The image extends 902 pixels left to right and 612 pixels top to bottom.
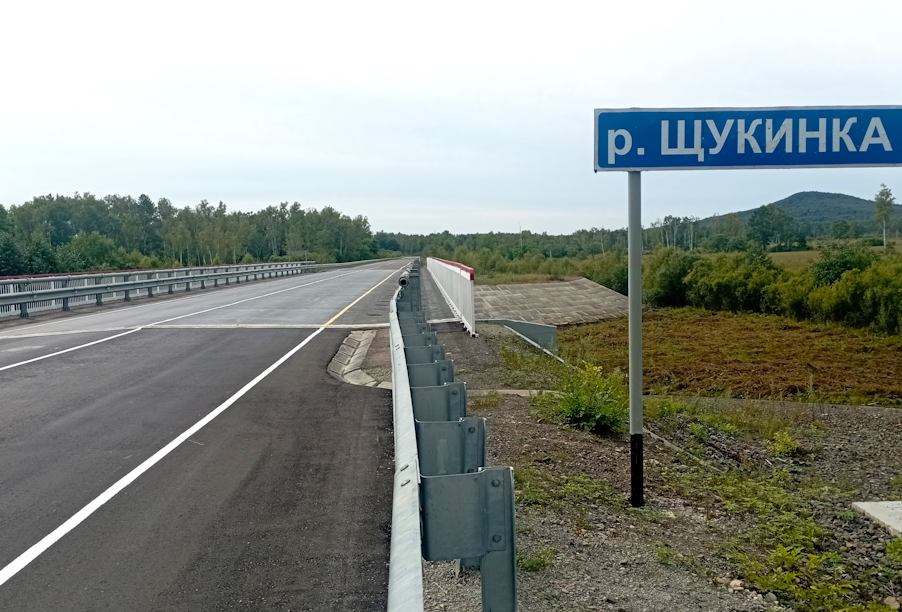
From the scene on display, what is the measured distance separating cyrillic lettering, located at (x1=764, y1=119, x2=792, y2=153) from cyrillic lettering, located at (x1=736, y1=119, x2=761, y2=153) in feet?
0.22

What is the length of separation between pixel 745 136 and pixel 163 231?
137 m

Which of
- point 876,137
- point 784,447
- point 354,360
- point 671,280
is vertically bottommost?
point 784,447

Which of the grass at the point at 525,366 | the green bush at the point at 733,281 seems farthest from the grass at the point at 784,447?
the green bush at the point at 733,281

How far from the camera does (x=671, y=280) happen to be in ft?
154

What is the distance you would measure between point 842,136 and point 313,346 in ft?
36.1

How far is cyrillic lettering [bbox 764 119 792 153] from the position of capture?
5.45m

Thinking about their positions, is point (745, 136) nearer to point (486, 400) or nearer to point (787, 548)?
point (787, 548)

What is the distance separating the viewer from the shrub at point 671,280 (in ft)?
154

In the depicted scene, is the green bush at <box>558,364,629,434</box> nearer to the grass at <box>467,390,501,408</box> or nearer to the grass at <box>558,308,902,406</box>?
the grass at <box>467,390,501,408</box>

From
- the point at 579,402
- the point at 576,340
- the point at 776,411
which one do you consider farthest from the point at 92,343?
the point at 576,340

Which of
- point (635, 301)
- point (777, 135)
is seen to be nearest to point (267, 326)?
point (635, 301)

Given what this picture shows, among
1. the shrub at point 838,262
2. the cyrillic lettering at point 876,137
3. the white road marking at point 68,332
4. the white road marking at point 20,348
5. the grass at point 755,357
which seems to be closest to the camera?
the cyrillic lettering at point 876,137

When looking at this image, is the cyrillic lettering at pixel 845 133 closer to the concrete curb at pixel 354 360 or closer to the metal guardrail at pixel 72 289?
the concrete curb at pixel 354 360

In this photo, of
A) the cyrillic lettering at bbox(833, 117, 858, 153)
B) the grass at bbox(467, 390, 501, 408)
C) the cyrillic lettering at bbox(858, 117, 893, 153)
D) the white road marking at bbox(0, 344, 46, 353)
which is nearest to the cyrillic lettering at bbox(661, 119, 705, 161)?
the cyrillic lettering at bbox(833, 117, 858, 153)
